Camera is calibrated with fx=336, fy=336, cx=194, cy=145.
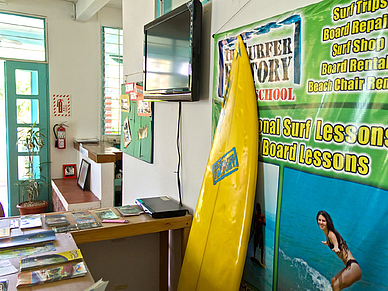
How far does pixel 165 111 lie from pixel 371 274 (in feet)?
5.51

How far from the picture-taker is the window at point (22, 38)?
14.9 ft

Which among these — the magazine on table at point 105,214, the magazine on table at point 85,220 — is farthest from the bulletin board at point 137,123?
the magazine on table at point 85,220

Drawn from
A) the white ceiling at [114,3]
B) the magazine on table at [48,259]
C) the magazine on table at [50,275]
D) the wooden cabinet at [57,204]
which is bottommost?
the wooden cabinet at [57,204]

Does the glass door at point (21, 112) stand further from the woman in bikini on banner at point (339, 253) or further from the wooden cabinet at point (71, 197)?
the woman in bikini on banner at point (339, 253)

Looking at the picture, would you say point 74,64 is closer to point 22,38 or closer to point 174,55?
point 22,38

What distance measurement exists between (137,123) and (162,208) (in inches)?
42.7

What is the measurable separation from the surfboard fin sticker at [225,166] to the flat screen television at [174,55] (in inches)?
17.2

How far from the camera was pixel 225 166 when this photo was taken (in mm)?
1524

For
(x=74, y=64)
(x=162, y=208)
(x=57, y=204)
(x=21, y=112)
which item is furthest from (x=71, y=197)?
(x=162, y=208)

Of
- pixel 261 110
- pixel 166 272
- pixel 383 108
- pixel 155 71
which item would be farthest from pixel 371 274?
pixel 155 71

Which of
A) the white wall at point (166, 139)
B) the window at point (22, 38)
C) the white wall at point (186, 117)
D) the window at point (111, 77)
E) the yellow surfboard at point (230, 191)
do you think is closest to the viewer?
the yellow surfboard at point (230, 191)

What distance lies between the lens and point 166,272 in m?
2.29

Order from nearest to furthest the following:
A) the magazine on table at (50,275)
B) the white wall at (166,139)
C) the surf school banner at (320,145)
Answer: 1. the surf school banner at (320,145)
2. the magazine on table at (50,275)
3. the white wall at (166,139)

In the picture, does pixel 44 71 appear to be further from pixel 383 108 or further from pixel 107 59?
pixel 383 108
